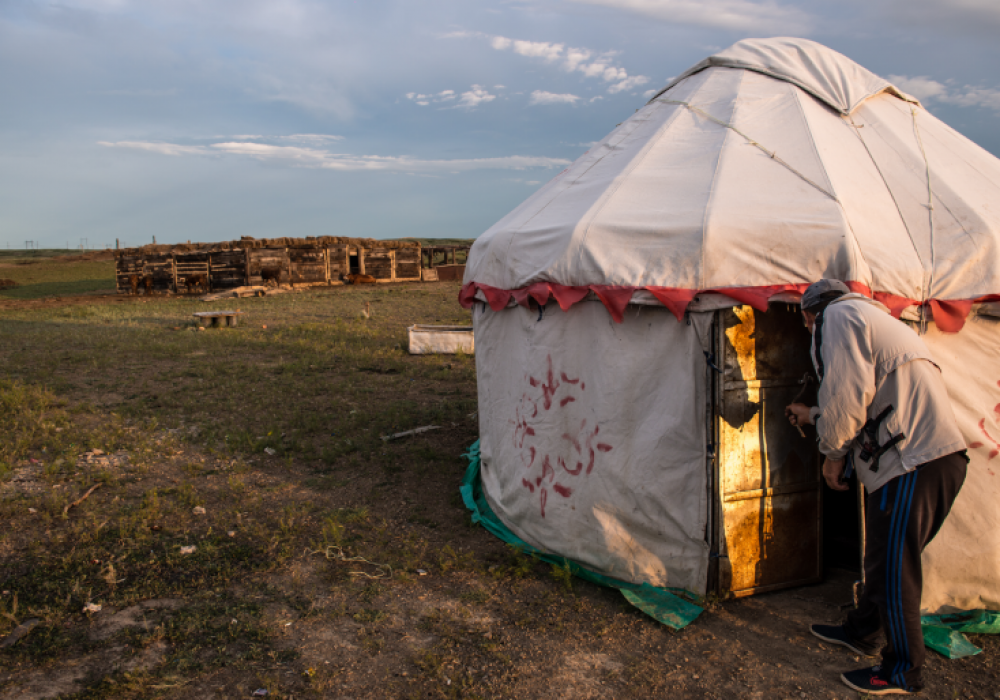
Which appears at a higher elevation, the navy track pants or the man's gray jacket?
the man's gray jacket

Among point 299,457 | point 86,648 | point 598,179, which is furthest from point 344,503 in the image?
point 598,179

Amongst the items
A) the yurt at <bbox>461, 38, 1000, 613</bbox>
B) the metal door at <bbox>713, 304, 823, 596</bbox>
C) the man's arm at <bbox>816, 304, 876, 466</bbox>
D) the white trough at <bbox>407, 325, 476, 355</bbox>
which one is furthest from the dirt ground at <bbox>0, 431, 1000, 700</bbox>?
the white trough at <bbox>407, 325, 476, 355</bbox>

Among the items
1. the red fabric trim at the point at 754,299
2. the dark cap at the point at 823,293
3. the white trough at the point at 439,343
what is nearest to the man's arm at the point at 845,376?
the dark cap at the point at 823,293

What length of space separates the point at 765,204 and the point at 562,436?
5.86 feet

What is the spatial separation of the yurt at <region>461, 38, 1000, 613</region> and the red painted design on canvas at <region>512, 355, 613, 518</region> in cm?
1

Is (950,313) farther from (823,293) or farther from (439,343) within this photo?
(439,343)

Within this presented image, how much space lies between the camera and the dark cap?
9.25ft

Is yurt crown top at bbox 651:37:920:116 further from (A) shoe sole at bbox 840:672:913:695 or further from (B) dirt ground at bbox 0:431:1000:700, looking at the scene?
(A) shoe sole at bbox 840:672:913:695

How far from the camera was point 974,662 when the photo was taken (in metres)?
2.98

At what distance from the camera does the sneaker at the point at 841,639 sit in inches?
118

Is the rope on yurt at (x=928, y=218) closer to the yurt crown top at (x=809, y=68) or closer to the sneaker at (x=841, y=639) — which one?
the yurt crown top at (x=809, y=68)

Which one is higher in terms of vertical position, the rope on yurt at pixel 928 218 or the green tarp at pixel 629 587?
the rope on yurt at pixel 928 218

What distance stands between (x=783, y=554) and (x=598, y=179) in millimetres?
2619

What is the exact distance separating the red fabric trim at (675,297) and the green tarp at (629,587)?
1.54 m
